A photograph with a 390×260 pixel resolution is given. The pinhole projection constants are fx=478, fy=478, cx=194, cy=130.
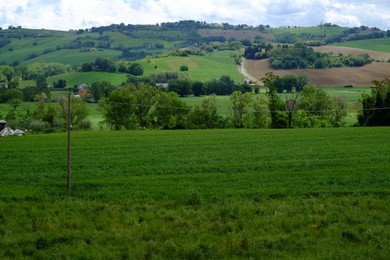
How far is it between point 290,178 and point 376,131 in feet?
77.4

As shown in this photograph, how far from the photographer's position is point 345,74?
131625mm

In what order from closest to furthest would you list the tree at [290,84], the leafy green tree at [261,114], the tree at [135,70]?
the leafy green tree at [261,114]
the tree at [290,84]
the tree at [135,70]

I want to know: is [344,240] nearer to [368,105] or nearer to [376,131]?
[376,131]

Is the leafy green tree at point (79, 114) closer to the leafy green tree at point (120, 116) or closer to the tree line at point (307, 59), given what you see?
the leafy green tree at point (120, 116)

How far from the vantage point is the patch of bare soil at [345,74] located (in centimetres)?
12400

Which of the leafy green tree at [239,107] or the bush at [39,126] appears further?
the leafy green tree at [239,107]

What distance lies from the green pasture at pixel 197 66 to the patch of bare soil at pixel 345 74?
45.4 ft

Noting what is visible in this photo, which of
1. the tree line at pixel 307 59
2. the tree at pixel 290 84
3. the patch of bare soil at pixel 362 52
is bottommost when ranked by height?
the tree at pixel 290 84

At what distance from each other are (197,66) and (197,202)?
501 feet

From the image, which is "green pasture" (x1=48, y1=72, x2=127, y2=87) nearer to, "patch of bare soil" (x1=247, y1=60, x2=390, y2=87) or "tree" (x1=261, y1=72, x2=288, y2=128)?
"patch of bare soil" (x1=247, y1=60, x2=390, y2=87)

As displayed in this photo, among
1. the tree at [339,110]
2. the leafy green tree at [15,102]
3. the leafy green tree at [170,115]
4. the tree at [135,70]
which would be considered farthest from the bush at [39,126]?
the tree at [135,70]

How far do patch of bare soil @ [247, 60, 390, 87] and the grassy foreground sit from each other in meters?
94.2

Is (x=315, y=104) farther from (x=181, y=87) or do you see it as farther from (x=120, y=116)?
(x=181, y=87)

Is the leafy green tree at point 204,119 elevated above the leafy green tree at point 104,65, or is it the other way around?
the leafy green tree at point 104,65
